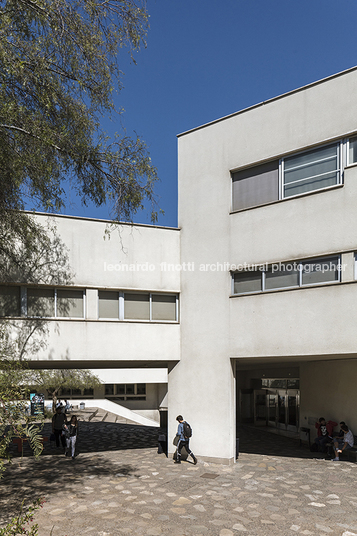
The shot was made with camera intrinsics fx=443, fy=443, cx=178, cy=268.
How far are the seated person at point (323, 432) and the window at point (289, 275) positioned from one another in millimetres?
6527

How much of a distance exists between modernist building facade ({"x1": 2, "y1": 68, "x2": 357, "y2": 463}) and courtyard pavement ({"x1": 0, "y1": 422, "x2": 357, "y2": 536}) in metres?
1.92

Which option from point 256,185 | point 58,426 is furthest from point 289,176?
point 58,426

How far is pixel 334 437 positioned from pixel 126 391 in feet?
106

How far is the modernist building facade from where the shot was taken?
1264 cm

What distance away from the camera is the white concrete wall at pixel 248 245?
12.5 metres

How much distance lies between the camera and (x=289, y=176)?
1384 centimetres

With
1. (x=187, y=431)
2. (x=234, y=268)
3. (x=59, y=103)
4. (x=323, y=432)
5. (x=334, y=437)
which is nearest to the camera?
(x=59, y=103)

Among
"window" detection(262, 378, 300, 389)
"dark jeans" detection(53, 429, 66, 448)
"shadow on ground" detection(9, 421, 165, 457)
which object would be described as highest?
"window" detection(262, 378, 300, 389)

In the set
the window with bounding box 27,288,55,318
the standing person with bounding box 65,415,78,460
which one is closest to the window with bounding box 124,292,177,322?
the window with bounding box 27,288,55,318

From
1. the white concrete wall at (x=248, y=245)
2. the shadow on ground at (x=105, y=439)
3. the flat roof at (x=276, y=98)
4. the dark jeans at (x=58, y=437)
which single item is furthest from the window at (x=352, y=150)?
the dark jeans at (x=58, y=437)

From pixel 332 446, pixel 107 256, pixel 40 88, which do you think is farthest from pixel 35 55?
pixel 332 446

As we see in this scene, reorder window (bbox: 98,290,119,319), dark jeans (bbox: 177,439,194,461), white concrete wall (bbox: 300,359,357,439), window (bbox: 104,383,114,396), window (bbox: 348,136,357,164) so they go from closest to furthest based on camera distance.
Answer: window (bbox: 348,136,357,164) → dark jeans (bbox: 177,439,194,461) → window (bbox: 98,290,119,319) → white concrete wall (bbox: 300,359,357,439) → window (bbox: 104,383,114,396)

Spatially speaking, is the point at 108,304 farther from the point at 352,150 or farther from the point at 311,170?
the point at 352,150

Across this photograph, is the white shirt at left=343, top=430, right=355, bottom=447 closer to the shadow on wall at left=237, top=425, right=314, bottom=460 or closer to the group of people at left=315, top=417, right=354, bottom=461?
the group of people at left=315, top=417, right=354, bottom=461
